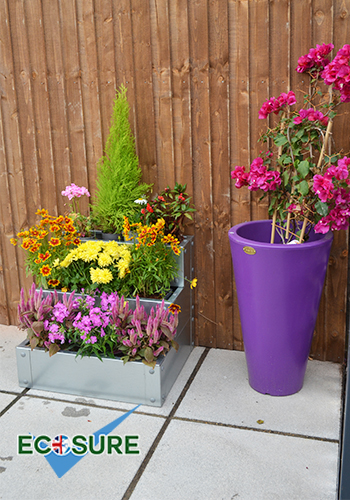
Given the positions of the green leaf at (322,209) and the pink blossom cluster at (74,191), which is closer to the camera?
the green leaf at (322,209)

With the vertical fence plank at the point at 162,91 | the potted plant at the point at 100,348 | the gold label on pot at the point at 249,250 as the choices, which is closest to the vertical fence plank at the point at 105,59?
the vertical fence plank at the point at 162,91

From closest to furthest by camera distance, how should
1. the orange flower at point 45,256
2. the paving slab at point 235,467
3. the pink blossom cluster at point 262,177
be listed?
the paving slab at point 235,467, the pink blossom cluster at point 262,177, the orange flower at point 45,256

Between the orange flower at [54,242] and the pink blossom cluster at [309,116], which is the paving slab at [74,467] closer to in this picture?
the orange flower at [54,242]

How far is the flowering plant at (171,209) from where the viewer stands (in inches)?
→ 106

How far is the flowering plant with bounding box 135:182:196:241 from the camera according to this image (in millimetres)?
2699

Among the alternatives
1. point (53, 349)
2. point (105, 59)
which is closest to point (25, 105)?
point (105, 59)

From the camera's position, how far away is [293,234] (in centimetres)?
235

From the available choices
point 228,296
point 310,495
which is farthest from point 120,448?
point 228,296

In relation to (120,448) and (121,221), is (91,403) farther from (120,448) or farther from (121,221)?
(121,221)

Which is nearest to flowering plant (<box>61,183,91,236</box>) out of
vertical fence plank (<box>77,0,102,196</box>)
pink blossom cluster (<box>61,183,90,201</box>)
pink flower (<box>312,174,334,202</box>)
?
pink blossom cluster (<box>61,183,90,201</box>)

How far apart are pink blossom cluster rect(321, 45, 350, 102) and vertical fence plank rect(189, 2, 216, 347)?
727 millimetres

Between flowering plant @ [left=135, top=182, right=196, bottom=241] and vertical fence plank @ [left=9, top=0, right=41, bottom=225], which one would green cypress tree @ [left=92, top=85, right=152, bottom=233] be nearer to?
flowering plant @ [left=135, top=182, right=196, bottom=241]

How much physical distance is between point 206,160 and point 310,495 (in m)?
1.69

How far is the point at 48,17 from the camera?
2.85 m
